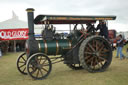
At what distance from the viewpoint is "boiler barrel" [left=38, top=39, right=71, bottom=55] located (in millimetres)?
5711

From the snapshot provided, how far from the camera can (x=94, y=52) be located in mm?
6016

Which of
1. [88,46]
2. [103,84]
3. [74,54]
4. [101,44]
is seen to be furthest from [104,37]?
[103,84]

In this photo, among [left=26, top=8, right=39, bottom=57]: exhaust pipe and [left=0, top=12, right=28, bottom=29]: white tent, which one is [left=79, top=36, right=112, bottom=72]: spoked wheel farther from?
[left=0, top=12, right=28, bottom=29]: white tent

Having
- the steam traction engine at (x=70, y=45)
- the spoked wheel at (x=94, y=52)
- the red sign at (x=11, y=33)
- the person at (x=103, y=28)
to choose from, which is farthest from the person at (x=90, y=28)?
the red sign at (x=11, y=33)

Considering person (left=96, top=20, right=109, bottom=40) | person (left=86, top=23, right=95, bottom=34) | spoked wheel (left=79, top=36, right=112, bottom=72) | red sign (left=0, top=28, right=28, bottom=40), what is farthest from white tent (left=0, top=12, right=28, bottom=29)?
spoked wheel (left=79, top=36, right=112, bottom=72)

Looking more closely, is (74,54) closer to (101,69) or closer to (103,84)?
(101,69)

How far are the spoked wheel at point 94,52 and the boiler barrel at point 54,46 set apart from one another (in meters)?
0.60

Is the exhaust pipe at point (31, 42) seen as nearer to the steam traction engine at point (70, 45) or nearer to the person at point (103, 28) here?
the steam traction engine at point (70, 45)

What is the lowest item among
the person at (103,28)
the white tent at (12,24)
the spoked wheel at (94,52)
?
the spoked wheel at (94,52)

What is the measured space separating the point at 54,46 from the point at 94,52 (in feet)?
4.77

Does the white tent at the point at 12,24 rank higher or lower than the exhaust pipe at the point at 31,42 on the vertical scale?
higher

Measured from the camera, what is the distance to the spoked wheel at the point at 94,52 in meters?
5.72

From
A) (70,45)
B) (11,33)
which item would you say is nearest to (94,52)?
(70,45)

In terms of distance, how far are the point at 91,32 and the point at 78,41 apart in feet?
2.36
